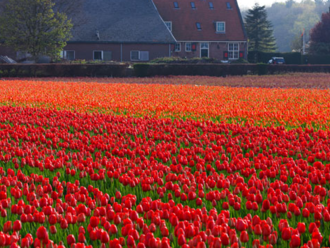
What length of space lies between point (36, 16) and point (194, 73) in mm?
16945

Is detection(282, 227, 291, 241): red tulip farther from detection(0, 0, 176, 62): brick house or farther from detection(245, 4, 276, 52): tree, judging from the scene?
detection(245, 4, 276, 52): tree

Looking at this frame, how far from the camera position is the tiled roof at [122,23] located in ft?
176

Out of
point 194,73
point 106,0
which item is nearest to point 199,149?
point 194,73

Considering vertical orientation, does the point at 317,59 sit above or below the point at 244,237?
above

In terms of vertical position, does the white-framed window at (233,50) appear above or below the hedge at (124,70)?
above

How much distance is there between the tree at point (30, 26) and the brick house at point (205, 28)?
17448mm

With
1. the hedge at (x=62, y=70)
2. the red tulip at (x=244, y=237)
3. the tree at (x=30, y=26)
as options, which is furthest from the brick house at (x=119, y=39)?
the red tulip at (x=244, y=237)

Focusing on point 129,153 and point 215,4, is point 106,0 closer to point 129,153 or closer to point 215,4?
point 215,4

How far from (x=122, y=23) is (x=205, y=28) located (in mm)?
10764

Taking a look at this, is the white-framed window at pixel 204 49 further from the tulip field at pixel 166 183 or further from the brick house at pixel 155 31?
the tulip field at pixel 166 183

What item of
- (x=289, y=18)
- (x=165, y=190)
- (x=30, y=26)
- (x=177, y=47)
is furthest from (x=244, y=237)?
(x=289, y=18)

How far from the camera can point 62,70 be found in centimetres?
3475

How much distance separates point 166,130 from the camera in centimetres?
945

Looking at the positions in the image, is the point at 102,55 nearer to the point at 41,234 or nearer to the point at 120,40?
the point at 120,40
